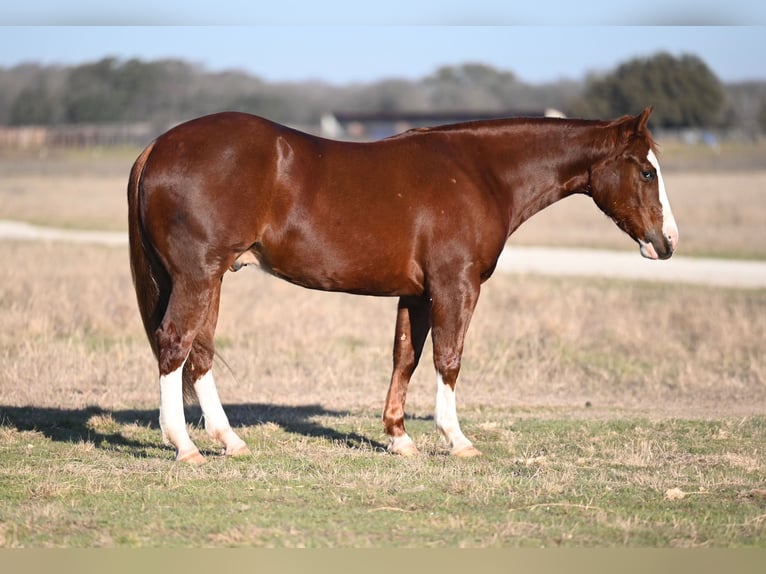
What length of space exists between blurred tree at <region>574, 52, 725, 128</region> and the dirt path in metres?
Result: 50.4

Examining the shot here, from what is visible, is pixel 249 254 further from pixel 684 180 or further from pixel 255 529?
pixel 684 180

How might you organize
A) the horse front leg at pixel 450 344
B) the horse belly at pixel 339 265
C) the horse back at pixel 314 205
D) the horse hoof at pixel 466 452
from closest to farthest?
the horse back at pixel 314 205 → the horse belly at pixel 339 265 → the horse front leg at pixel 450 344 → the horse hoof at pixel 466 452

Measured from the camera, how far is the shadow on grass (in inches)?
325

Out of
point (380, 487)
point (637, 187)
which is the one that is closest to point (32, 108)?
point (637, 187)

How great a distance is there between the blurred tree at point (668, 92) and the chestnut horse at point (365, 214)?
65522 millimetres

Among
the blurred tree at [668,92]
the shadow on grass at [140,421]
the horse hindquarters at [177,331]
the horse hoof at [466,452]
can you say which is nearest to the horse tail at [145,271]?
the horse hindquarters at [177,331]

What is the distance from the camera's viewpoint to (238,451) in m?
7.68

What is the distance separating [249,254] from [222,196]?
0.47 m

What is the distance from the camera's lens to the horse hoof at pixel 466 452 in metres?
7.70

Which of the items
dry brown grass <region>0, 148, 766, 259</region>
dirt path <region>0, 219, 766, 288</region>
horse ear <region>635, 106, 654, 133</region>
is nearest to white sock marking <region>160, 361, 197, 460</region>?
horse ear <region>635, 106, 654, 133</region>

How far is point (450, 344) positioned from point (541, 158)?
1522 millimetres

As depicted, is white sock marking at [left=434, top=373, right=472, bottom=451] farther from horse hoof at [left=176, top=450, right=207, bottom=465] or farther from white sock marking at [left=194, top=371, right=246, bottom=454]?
horse hoof at [left=176, top=450, right=207, bottom=465]

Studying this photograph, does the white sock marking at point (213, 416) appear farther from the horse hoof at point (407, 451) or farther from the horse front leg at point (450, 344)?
the horse front leg at point (450, 344)

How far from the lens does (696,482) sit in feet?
22.8
